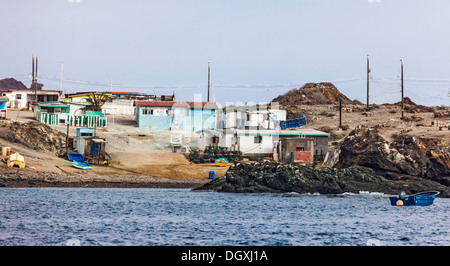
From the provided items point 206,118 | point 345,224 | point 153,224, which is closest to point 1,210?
point 153,224

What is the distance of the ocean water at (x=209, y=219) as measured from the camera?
3108cm

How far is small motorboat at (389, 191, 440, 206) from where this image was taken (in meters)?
47.0

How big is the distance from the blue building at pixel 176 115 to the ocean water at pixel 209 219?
1126 inches

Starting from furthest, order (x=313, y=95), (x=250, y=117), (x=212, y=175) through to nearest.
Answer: (x=313, y=95) < (x=250, y=117) < (x=212, y=175)

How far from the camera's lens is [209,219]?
3825cm

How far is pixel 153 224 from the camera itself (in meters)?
35.8

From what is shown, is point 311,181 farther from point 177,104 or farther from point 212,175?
point 177,104

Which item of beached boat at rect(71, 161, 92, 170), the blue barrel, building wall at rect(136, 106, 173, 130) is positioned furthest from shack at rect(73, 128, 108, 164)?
building wall at rect(136, 106, 173, 130)

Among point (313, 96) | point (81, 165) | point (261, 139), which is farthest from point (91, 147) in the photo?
point (313, 96)

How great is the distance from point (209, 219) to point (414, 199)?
1913cm

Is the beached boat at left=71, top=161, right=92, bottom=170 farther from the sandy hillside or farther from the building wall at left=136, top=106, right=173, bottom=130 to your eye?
the building wall at left=136, top=106, right=173, bottom=130

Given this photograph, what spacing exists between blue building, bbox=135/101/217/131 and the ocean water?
28590 mm

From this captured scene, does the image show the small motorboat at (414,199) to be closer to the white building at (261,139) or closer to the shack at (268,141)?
the shack at (268,141)
